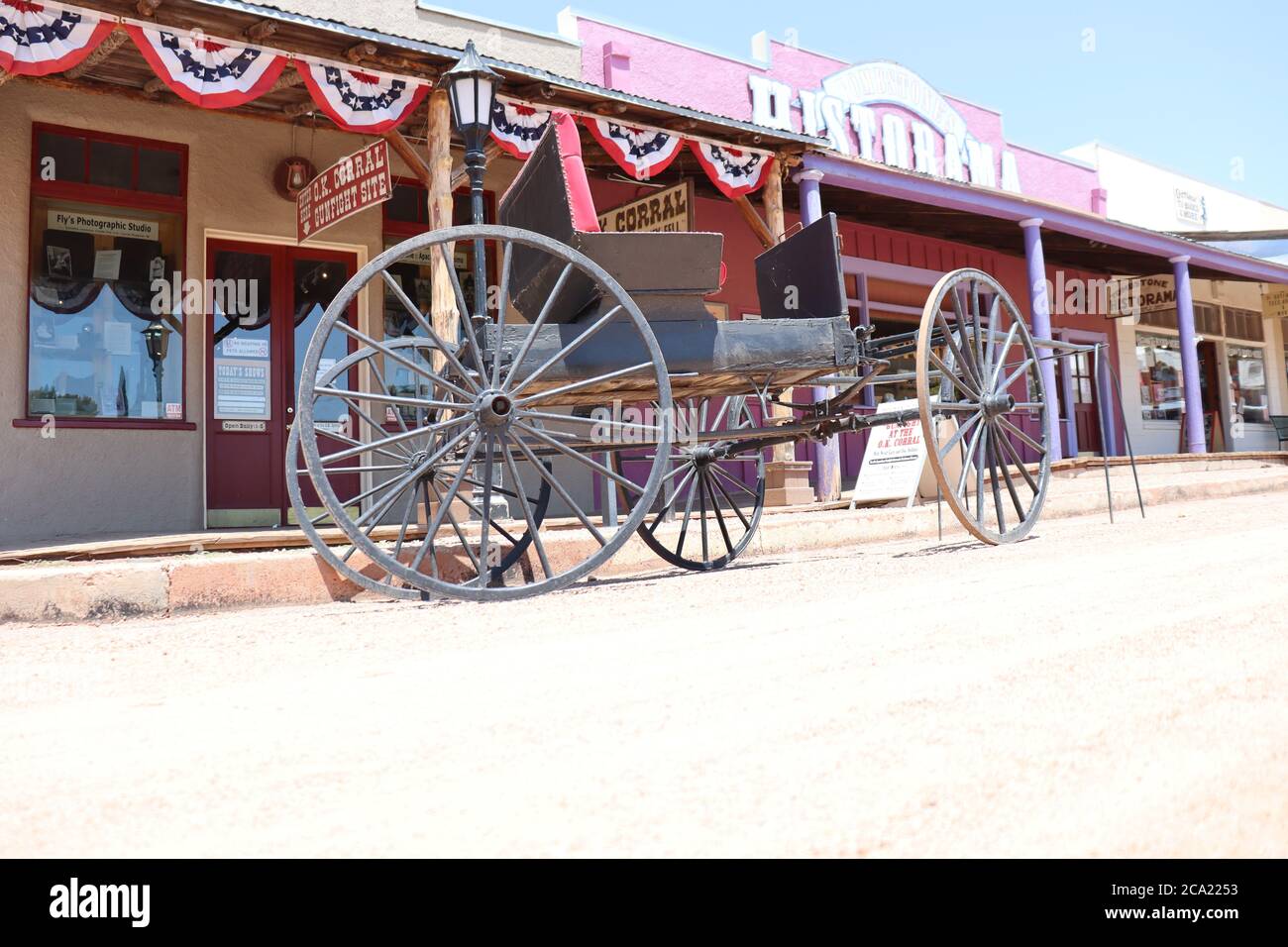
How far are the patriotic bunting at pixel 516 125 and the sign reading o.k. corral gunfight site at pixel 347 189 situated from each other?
885mm

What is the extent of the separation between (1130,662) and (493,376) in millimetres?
2597

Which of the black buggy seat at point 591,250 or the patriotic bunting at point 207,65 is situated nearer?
the black buggy seat at point 591,250

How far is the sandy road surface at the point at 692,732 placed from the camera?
1241 mm

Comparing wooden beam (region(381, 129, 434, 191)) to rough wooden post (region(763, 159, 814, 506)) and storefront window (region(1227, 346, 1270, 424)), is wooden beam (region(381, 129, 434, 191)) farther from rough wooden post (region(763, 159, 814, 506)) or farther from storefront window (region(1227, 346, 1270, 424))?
storefront window (region(1227, 346, 1270, 424))

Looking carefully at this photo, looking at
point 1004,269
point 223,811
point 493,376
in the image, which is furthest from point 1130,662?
point 1004,269

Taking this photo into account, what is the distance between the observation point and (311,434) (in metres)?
3.52

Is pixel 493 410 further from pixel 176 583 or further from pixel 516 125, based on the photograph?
pixel 516 125

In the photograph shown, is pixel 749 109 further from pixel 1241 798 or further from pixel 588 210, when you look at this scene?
pixel 1241 798

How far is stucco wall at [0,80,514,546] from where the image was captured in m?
7.15

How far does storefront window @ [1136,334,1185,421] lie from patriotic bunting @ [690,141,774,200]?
11136 mm

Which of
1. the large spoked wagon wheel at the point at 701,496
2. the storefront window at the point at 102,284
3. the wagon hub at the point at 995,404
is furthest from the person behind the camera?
the storefront window at the point at 102,284

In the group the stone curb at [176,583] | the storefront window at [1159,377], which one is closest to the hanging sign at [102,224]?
the stone curb at [176,583]

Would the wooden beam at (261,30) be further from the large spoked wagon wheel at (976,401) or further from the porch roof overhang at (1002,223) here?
the porch roof overhang at (1002,223)

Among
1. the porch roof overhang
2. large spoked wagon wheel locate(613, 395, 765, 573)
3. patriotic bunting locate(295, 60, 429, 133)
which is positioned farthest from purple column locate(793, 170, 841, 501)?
patriotic bunting locate(295, 60, 429, 133)
